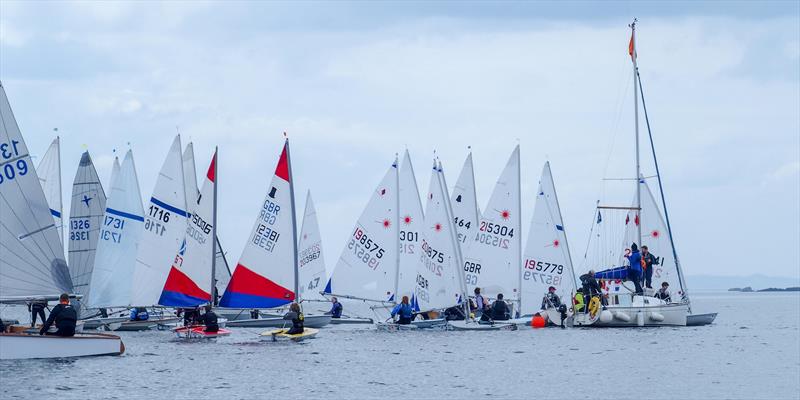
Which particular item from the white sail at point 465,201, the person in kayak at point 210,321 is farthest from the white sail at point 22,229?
the white sail at point 465,201

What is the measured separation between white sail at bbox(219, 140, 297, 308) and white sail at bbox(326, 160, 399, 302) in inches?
125

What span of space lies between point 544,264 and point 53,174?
22646 millimetres

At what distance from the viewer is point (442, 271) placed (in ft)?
160

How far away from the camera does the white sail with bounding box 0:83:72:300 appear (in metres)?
32.5

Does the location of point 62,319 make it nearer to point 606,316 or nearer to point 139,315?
point 139,315

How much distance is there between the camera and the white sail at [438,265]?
48.8 meters

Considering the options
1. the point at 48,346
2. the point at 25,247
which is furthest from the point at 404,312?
the point at 25,247

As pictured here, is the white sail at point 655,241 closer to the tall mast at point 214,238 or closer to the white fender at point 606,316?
the white fender at point 606,316

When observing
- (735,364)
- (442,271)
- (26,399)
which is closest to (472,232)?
(442,271)

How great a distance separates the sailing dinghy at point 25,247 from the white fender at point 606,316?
22.8m

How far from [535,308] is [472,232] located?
18.8ft

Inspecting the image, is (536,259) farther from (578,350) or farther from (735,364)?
(735,364)

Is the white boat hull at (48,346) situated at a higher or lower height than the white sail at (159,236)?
lower

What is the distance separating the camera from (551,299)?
2051 inches
